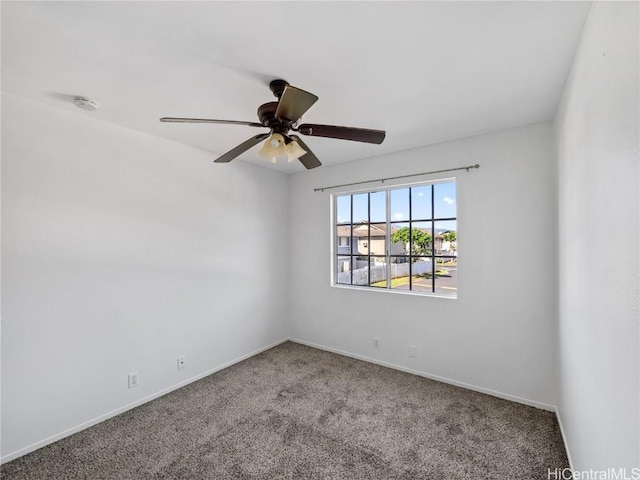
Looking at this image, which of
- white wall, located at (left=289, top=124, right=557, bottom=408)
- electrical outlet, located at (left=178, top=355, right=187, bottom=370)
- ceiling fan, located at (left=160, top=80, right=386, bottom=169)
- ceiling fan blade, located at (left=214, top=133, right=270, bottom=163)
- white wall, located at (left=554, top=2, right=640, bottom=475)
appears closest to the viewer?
white wall, located at (left=554, top=2, right=640, bottom=475)

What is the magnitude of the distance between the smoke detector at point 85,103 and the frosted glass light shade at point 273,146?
4.29ft

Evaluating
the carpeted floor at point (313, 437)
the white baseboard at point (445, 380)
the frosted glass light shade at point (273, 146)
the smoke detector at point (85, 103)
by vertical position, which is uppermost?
the smoke detector at point (85, 103)

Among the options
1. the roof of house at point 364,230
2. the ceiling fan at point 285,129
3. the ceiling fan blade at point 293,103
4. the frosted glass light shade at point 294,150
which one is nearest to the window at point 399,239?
the roof of house at point 364,230

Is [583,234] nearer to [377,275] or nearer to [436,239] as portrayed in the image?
[436,239]

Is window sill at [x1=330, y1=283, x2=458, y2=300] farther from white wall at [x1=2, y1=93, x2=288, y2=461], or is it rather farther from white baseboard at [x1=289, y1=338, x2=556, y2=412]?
white wall at [x1=2, y1=93, x2=288, y2=461]

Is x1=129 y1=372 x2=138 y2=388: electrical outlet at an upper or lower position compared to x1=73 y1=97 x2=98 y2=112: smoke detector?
lower

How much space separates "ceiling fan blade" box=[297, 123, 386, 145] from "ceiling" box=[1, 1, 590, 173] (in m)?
0.32

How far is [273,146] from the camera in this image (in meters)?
1.86

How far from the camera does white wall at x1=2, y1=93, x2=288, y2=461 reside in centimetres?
200

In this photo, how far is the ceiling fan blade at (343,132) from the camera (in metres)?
1.78

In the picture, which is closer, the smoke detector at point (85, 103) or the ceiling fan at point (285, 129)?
the ceiling fan at point (285, 129)

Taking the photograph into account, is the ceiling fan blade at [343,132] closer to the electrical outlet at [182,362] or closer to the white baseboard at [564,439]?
the white baseboard at [564,439]

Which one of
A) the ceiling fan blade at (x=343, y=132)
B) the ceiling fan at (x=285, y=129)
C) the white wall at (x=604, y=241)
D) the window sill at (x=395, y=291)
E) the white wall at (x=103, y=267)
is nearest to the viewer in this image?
the white wall at (x=604, y=241)

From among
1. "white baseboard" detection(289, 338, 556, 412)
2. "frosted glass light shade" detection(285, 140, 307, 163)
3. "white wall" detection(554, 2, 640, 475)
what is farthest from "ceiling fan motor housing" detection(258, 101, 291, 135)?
"white baseboard" detection(289, 338, 556, 412)
